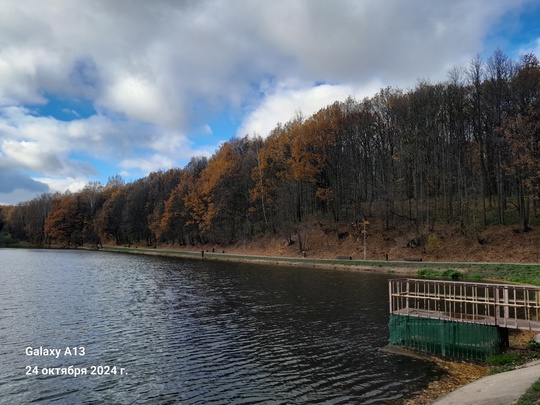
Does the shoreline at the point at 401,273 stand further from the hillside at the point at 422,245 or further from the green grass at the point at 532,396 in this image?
the hillside at the point at 422,245

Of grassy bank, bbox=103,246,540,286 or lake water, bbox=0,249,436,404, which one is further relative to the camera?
grassy bank, bbox=103,246,540,286

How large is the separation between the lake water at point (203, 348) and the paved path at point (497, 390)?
5.40 feet

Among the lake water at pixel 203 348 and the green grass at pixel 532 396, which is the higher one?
the green grass at pixel 532 396

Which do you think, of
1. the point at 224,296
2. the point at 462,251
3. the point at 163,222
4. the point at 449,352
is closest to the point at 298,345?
the point at 449,352

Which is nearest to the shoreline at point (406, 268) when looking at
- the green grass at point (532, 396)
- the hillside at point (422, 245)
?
the green grass at point (532, 396)

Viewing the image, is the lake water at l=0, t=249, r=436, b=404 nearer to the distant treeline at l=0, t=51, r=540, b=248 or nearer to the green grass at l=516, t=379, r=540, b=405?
the green grass at l=516, t=379, r=540, b=405

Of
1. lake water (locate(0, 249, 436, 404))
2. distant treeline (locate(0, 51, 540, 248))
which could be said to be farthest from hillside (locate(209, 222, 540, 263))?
lake water (locate(0, 249, 436, 404))

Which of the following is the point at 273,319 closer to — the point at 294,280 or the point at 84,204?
the point at 294,280

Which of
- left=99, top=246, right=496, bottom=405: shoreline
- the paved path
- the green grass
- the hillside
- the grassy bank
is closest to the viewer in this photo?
the green grass

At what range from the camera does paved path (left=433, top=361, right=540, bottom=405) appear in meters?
8.70

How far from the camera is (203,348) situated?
53.3 feet

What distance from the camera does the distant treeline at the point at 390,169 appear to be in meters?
44.5

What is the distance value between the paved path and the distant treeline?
1298 inches

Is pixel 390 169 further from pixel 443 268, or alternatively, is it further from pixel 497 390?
pixel 497 390
